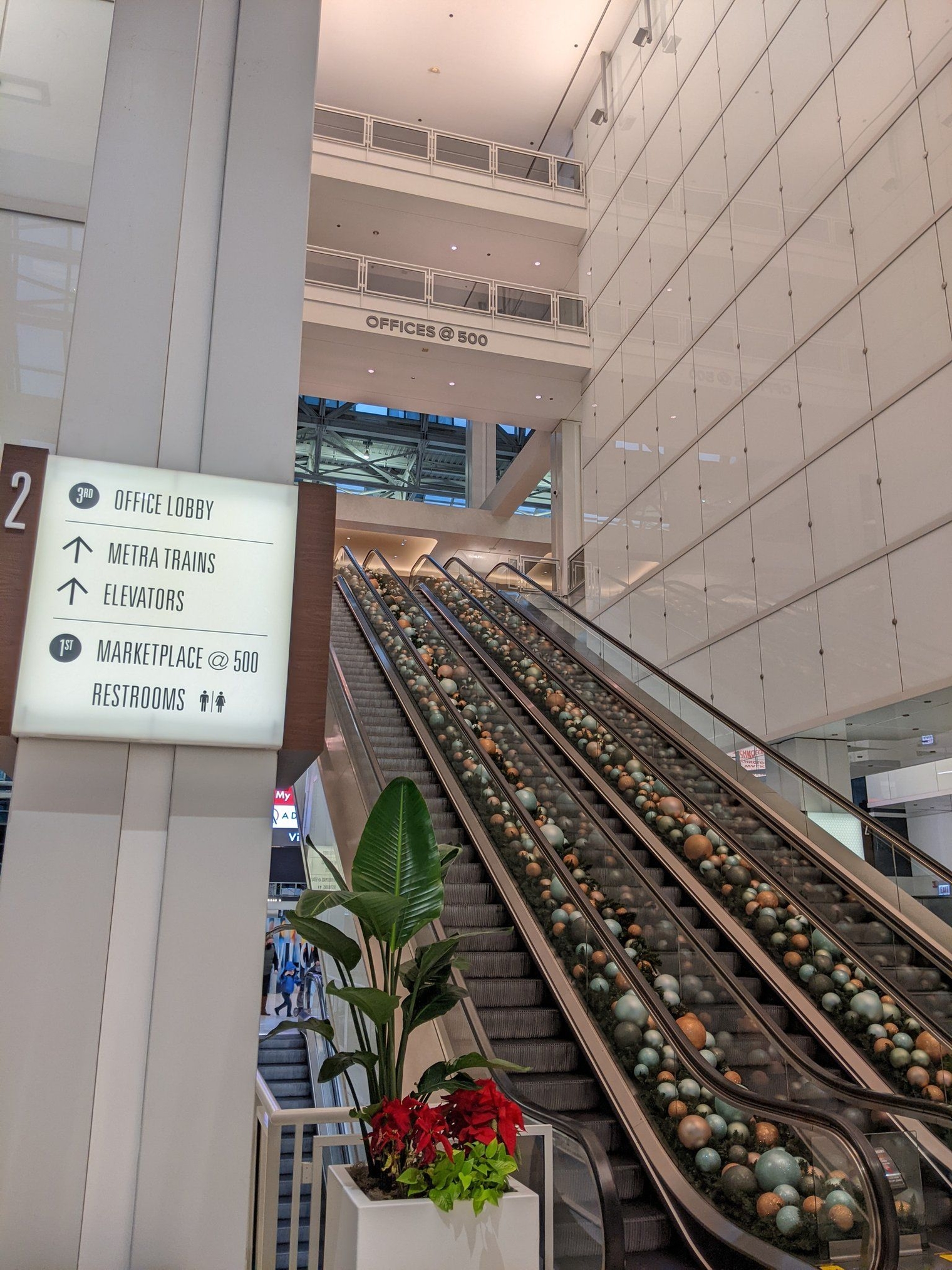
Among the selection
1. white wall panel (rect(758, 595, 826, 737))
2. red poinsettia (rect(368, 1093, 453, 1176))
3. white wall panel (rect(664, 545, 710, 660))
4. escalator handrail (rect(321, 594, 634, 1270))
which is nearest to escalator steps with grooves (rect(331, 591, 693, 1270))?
escalator handrail (rect(321, 594, 634, 1270))

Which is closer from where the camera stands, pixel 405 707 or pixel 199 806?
pixel 199 806

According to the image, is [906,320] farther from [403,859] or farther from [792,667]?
[403,859]

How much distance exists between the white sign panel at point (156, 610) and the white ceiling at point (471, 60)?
51.6 feet

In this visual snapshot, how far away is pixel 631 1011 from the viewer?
541 centimetres

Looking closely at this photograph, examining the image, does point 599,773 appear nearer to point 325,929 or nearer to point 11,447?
point 325,929

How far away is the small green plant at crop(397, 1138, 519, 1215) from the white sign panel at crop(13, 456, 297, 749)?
119cm

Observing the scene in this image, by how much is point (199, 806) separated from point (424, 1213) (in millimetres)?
1200

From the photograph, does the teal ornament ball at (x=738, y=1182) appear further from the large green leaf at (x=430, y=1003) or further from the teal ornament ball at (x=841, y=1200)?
the large green leaf at (x=430, y=1003)

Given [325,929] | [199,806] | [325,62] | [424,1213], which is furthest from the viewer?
[325,62]

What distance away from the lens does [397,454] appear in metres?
33.9

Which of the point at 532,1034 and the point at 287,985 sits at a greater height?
the point at 532,1034

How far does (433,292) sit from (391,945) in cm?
1511

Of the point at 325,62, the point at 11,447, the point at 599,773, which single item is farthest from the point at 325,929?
the point at 325,62

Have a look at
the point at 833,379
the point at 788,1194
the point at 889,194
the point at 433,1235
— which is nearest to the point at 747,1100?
the point at 788,1194
